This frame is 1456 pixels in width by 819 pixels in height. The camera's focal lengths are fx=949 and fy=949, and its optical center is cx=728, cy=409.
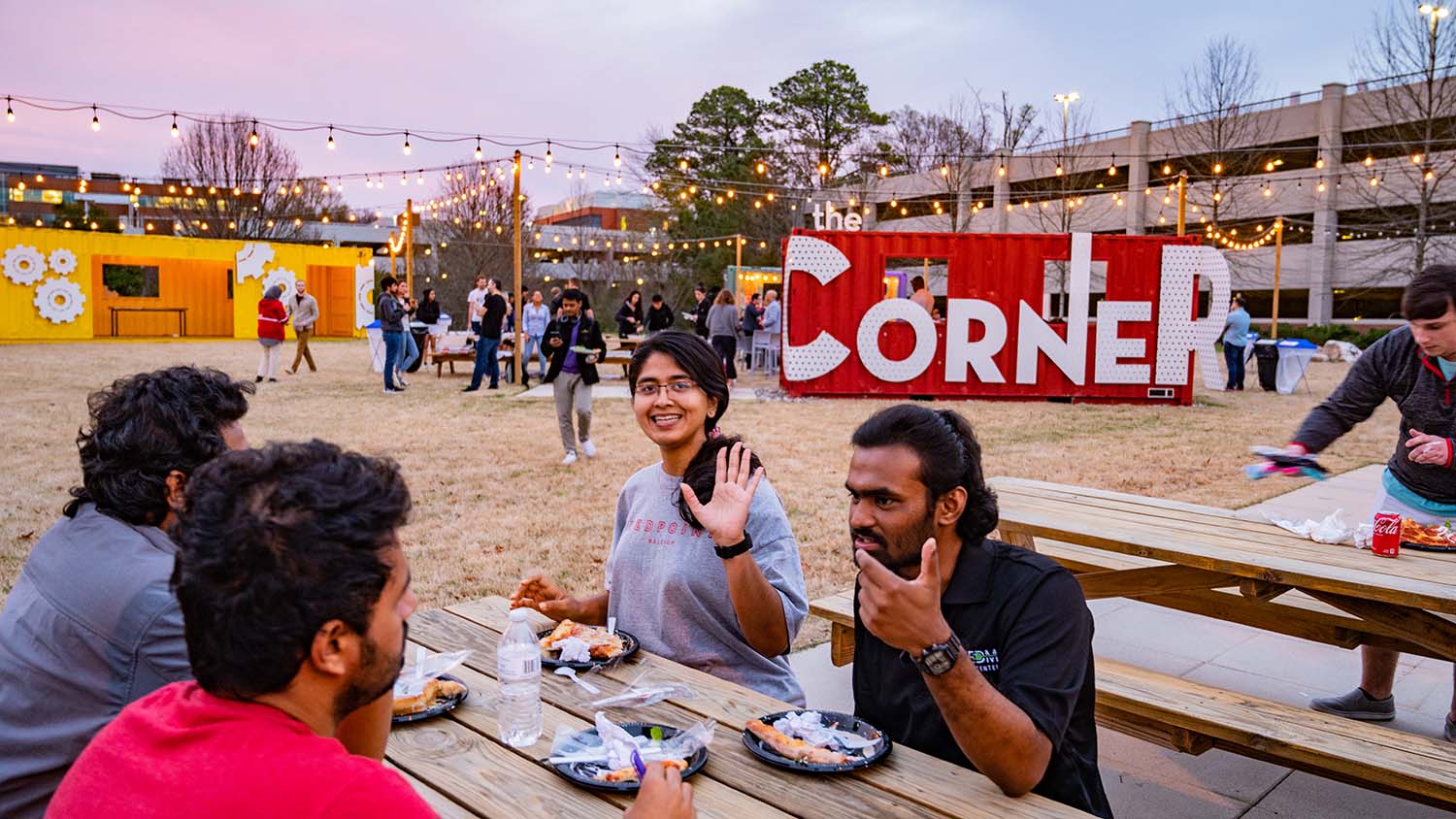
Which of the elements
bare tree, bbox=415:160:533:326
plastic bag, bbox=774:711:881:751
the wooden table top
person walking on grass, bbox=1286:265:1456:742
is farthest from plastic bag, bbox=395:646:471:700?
bare tree, bbox=415:160:533:326

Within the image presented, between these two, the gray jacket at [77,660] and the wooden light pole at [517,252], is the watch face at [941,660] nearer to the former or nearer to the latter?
the gray jacket at [77,660]

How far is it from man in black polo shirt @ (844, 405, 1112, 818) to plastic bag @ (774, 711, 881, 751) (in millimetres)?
193

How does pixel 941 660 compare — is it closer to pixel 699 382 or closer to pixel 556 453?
pixel 699 382

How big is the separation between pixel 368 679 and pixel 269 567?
0.73 feet

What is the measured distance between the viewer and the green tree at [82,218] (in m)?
43.1

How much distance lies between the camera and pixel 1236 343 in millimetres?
18188

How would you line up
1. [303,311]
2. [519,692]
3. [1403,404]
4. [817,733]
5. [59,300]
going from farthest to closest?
[59,300] < [303,311] < [1403,404] < [519,692] < [817,733]

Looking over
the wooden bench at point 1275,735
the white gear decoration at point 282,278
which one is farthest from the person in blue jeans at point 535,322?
the white gear decoration at point 282,278

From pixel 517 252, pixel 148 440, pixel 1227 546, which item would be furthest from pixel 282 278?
pixel 1227 546


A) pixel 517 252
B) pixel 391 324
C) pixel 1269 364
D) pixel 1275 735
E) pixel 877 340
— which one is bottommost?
pixel 1275 735

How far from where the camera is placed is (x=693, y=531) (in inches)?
109

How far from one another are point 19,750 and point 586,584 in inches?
151

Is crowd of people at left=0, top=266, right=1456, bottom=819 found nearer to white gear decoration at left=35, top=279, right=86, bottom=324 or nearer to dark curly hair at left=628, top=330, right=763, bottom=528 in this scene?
dark curly hair at left=628, top=330, right=763, bottom=528

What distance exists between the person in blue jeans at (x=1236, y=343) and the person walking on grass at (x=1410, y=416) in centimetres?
1531
